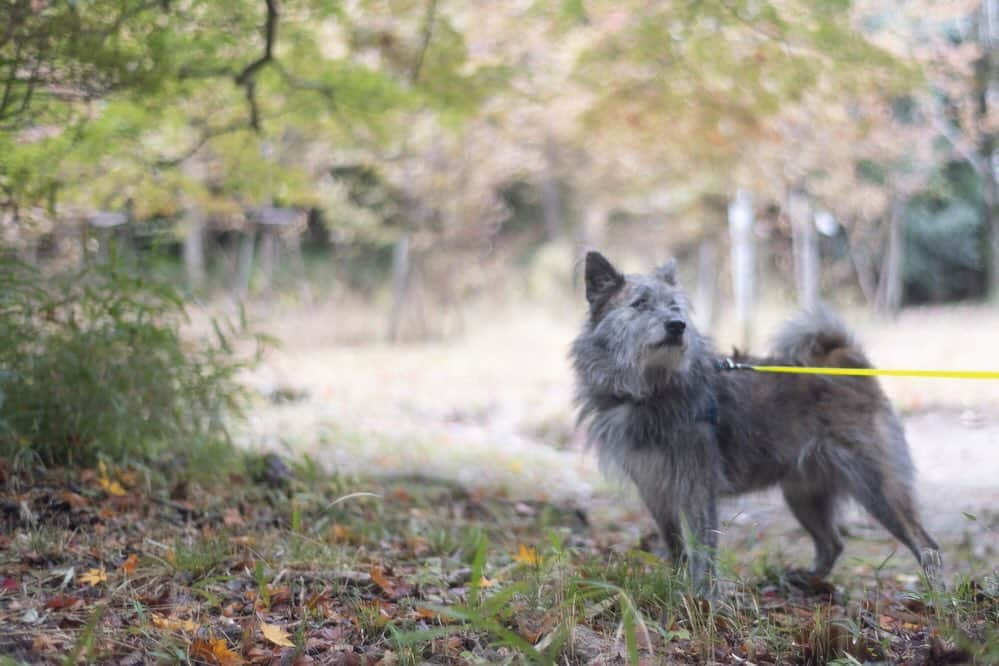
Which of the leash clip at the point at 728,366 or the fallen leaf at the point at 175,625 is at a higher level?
the leash clip at the point at 728,366

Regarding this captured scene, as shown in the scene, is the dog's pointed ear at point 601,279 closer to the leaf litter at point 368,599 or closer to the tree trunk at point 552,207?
the leaf litter at point 368,599

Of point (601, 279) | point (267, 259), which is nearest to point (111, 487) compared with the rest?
point (601, 279)

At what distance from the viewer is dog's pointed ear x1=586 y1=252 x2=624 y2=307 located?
412 centimetres

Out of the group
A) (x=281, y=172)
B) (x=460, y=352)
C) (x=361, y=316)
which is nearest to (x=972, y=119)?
(x=460, y=352)

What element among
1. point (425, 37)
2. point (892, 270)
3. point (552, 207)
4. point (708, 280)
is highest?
point (552, 207)

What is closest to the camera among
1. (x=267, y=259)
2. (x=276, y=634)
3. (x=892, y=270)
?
(x=276, y=634)

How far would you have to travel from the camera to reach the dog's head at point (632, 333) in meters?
3.80

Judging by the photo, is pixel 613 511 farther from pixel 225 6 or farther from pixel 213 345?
pixel 225 6

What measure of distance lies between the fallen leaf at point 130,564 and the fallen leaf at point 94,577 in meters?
0.07

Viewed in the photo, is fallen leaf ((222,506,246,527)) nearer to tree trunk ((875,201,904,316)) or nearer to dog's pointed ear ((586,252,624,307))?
dog's pointed ear ((586,252,624,307))

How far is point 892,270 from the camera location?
1853cm

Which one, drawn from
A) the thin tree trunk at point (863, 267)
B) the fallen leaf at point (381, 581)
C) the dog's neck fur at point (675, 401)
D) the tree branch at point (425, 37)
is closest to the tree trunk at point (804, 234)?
the thin tree trunk at point (863, 267)

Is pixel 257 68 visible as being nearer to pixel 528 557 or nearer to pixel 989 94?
pixel 528 557

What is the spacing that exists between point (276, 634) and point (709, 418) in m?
2.18
